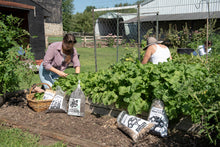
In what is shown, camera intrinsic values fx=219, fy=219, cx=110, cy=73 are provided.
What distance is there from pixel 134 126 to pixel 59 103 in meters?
1.51

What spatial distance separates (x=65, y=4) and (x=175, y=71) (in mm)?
61465

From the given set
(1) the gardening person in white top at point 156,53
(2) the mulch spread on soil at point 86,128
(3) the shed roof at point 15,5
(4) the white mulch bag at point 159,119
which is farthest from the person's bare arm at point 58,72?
(3) the shed roof at point 15,5

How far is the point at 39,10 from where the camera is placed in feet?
38.3

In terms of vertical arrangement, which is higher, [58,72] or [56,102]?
[58,72]

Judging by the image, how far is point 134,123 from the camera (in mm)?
2912

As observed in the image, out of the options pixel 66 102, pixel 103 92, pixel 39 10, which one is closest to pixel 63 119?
pixel 66 102

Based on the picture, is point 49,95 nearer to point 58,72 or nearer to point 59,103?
point 59,103

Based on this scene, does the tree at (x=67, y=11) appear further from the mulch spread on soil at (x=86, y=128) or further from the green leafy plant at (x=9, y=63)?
the mulch spread on soil at (x=86, y=128)

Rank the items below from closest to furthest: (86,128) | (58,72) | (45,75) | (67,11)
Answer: (86,128) → (58,72) → (45,75) → (67,11)

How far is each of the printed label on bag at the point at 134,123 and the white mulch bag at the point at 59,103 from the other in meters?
1.23

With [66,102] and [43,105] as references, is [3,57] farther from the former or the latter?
[66,102]

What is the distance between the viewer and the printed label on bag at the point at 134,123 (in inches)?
112

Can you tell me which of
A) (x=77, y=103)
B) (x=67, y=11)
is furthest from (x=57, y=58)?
(x=67, y=11)

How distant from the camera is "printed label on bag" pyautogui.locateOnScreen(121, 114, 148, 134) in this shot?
2.84m
